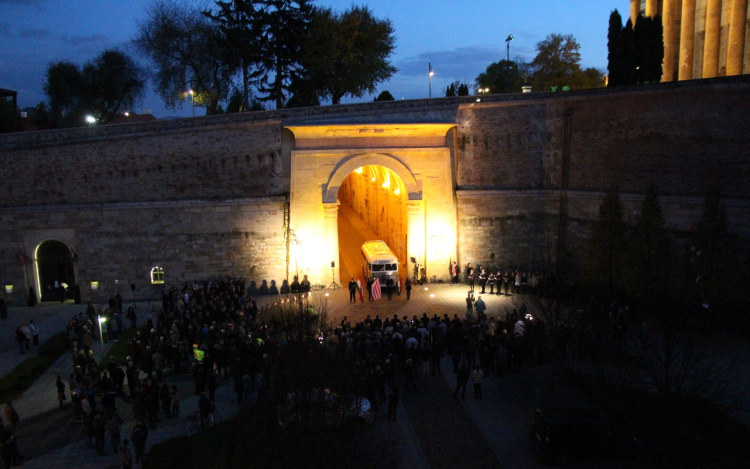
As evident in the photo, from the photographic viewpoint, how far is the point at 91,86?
35.6 meters

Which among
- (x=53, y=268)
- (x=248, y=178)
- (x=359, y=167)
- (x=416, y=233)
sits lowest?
(x=53, y=268)

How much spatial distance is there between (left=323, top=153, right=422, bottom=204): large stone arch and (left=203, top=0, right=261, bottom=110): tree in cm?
1100

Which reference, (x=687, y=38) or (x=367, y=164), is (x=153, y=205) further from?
(x=687, y=38)

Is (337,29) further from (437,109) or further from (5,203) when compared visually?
(5,203)

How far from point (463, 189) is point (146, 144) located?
14.5m

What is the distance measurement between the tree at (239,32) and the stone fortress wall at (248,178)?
31.4 feet

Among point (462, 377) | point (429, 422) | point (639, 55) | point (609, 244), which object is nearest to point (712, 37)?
point (639, 55)

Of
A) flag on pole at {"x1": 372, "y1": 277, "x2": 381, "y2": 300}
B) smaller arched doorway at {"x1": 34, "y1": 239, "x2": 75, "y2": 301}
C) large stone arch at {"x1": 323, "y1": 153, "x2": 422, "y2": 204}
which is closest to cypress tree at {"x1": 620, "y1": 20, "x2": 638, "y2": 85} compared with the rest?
large stone arch at {"x1": 323, "y1": 153, "x2": 422, "y2": 204}

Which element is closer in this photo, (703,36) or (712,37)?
(712,37)

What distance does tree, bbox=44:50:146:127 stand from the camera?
35.2m

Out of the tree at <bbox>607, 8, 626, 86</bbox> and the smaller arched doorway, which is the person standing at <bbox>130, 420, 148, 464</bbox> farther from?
the tree at <bbox>607, 8, 626, 86</bbox>

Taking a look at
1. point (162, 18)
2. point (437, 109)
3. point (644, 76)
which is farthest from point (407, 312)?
point (162, 18)

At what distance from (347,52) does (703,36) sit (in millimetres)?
20980

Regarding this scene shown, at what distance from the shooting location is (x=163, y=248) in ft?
83.1
